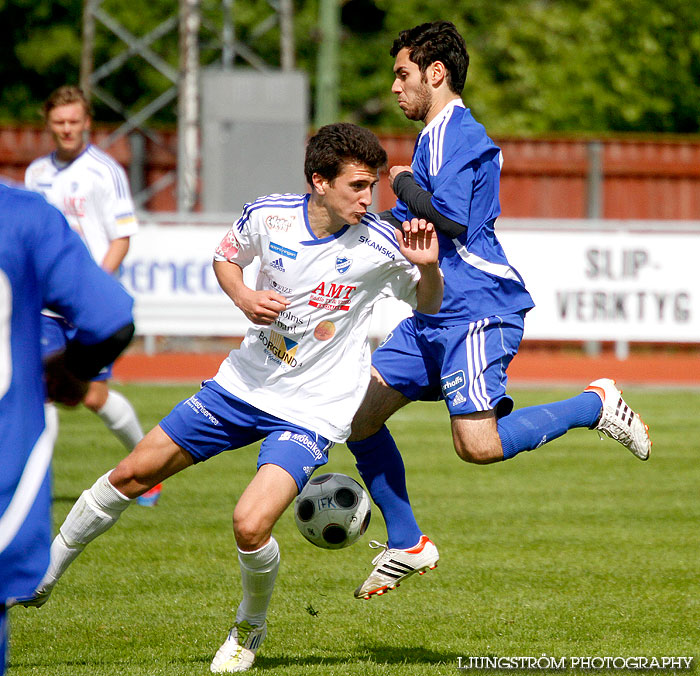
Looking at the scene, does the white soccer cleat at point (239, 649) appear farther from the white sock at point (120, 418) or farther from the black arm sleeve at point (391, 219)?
the white sock at point (120, 418)

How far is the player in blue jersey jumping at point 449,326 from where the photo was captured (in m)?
4.68

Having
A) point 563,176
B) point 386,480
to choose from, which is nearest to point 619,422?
point 386,480

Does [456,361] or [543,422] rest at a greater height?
[456,361]

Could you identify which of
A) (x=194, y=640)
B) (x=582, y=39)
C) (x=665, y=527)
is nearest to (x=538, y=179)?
(x=582, y=39)

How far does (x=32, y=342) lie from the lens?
252cm

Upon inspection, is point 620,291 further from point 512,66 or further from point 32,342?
point 512,66

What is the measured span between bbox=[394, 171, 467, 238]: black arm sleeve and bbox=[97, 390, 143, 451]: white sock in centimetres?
296

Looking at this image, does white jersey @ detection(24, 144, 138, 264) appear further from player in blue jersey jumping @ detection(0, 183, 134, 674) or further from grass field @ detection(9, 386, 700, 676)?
player in blue jersey jumping @ detection(0, 183, 134, 674)

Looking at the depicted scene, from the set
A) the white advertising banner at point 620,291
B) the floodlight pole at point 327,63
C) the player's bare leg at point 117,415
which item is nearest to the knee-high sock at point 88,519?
the player's bare leg at point 117,415

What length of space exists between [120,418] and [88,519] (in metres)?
2.74

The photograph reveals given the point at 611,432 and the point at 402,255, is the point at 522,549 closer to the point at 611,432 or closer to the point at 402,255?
the point at 611,432

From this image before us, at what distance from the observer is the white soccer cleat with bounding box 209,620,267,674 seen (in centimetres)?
411

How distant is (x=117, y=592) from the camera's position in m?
5.15

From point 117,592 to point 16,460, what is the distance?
2813 millimetres
